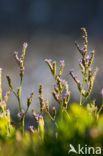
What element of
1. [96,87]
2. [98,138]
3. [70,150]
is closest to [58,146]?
[70,150]

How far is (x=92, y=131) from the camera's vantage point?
28.6 inches

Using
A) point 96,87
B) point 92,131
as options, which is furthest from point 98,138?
point 96,87

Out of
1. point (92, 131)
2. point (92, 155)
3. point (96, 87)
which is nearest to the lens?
point (92, 131)

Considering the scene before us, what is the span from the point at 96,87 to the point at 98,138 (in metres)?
5.15

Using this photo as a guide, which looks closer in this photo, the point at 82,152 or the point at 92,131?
the point at 92,131

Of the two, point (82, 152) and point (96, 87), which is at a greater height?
point (96, 87)

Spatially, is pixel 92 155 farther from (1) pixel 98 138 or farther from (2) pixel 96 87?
(2) pixel 96 87

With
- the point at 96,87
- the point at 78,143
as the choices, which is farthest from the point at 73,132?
the point at 96,87

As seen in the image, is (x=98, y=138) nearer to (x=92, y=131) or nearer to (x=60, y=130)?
(x=92, y=131)

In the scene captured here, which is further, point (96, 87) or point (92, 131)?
point (96, 87)

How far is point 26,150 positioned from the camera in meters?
0.78

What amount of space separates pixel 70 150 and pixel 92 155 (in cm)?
6

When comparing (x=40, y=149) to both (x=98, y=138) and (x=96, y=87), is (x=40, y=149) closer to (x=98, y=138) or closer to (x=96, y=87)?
(x=98, y=138)

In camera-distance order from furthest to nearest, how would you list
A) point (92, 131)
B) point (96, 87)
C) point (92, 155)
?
point (96, 87) → point (92, 155) → point (92, 131)
